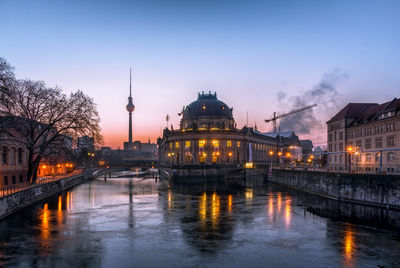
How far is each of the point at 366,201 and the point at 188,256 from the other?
28.6 m

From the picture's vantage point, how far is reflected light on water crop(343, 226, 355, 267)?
68.2 ft

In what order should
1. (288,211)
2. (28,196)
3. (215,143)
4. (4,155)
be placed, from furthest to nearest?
(215,143)
(4,155)
(28,196)
(288,211)

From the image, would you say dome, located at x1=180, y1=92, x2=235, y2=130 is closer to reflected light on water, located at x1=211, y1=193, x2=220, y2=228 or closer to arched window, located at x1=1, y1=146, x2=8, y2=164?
reflected light on water, located at x1=211, y1=193, x2=220, y2=228

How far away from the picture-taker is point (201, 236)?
26.8 meters

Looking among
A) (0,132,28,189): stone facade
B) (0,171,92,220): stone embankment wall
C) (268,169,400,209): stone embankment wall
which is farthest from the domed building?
(0,132,28,189): stone facade

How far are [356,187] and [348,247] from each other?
21.6 m

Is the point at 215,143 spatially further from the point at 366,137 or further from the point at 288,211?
the point at 288,211

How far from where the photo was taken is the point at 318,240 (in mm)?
25812

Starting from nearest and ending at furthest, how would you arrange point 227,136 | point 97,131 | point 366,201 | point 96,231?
point 96,231 → point 366,201 → point 97,131 → point 227,136

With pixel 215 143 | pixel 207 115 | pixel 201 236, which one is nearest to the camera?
pixel 201 236

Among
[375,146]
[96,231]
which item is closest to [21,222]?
[96,231]

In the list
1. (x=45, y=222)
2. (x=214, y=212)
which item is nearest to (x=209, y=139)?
(x=214, y=212)

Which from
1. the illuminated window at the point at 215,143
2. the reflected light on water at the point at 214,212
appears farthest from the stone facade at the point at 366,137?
the illuminated window at the point at 215,143

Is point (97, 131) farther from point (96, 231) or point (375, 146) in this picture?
point (375, 146)
